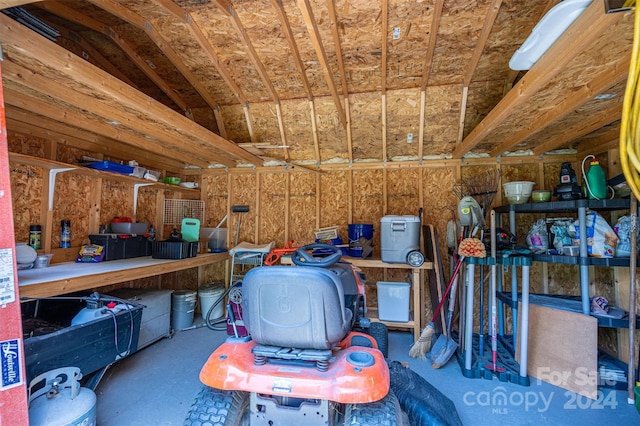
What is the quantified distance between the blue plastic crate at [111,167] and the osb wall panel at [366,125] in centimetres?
305

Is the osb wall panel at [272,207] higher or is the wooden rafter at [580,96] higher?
the wooden rafter at [580,96]

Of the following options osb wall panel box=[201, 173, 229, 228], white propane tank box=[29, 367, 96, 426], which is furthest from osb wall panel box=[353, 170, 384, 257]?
white propane tank box=[29, 367, 96, 426]

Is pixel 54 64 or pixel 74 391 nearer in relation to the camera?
pixel 54 64

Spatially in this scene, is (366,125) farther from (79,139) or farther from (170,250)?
(79,139)

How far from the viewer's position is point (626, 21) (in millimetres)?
1506

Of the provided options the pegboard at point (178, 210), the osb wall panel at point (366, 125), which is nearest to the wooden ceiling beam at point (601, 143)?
the osb wall panel at point (366, 125)

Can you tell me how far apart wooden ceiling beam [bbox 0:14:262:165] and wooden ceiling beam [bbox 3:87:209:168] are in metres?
0.38

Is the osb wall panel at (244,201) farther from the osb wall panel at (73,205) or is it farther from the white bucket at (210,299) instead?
the osb wall panel at (73,205)

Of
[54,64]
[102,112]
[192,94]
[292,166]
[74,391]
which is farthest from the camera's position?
[292,166]

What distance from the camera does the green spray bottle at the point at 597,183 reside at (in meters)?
2.67

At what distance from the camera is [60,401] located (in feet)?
5.93

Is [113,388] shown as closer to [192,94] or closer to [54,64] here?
[54,64]

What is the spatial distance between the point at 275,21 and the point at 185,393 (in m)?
3.73

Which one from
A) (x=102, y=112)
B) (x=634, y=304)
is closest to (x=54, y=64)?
(x=102, y=112)
